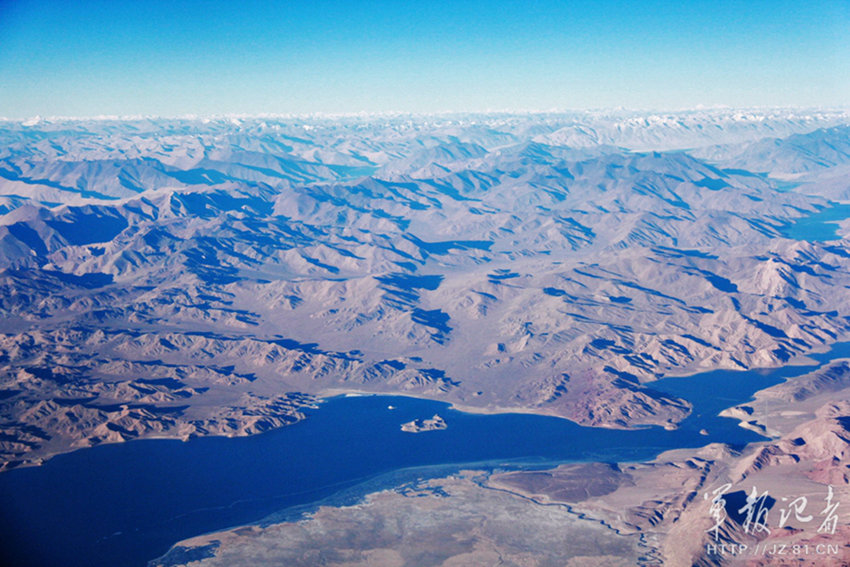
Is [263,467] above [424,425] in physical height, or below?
below

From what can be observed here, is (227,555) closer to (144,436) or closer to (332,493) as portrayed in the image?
(332,493)

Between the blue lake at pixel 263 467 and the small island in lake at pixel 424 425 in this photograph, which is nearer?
the blue lake at pixel 263 467

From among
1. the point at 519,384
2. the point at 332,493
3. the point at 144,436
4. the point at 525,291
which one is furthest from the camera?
the point at 525,291

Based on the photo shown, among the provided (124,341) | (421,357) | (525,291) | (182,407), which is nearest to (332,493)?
(182,407)

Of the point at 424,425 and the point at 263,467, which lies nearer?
the point at 263,467

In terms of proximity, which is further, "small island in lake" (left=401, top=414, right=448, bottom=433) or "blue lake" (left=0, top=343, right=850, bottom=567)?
"small island in lake" (left=401, top=414, right=448, bottom=433)
